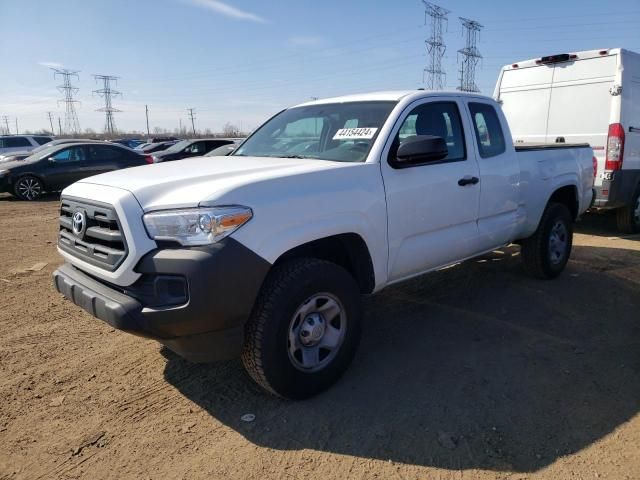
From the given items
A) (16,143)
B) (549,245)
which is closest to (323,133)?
(549,245)

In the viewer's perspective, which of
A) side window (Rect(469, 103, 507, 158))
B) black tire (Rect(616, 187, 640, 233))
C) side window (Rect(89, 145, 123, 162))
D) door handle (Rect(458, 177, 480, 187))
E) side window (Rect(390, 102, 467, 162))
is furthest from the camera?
side window (Rect(89, 145, 123, 162))

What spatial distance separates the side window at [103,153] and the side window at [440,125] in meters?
11.8

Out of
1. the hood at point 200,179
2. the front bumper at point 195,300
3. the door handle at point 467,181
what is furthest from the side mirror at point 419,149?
the front bumper at point 195,300

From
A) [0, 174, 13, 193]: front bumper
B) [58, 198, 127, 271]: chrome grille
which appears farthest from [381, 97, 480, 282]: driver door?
[0, 174, 13, 193]: front bumper

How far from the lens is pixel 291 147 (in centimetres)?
404

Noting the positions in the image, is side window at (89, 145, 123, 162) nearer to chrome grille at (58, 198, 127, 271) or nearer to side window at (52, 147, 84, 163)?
side window at (52, 147, 84, 163)

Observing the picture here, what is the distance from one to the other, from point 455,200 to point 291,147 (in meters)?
1.38

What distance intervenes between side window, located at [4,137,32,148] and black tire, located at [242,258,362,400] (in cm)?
2122

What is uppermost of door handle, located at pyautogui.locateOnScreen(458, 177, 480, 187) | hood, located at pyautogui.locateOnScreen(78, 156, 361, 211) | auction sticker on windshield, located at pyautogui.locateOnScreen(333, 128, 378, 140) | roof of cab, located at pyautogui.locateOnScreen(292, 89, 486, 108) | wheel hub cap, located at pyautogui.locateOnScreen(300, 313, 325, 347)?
roof of cab, located at pyautogui.locateOnScreen(292, 89, 486, 108)

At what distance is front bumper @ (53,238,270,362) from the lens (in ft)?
8.29

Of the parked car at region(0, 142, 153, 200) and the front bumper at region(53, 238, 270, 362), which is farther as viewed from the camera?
the parked car at region(0, 142, 153, 200)

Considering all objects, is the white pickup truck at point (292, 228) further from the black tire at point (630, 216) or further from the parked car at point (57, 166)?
the parked car at point (57, 166)

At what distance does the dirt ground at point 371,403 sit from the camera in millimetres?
2590

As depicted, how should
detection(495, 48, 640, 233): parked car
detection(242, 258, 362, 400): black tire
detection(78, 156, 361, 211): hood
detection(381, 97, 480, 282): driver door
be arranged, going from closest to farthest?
detection(78, 156, 361, 211): hood, detection(242, 258, 362, 400): black tire, detection(381, 97, 480, 282): driver door, detection(495, 48, 640, 233): parked car
